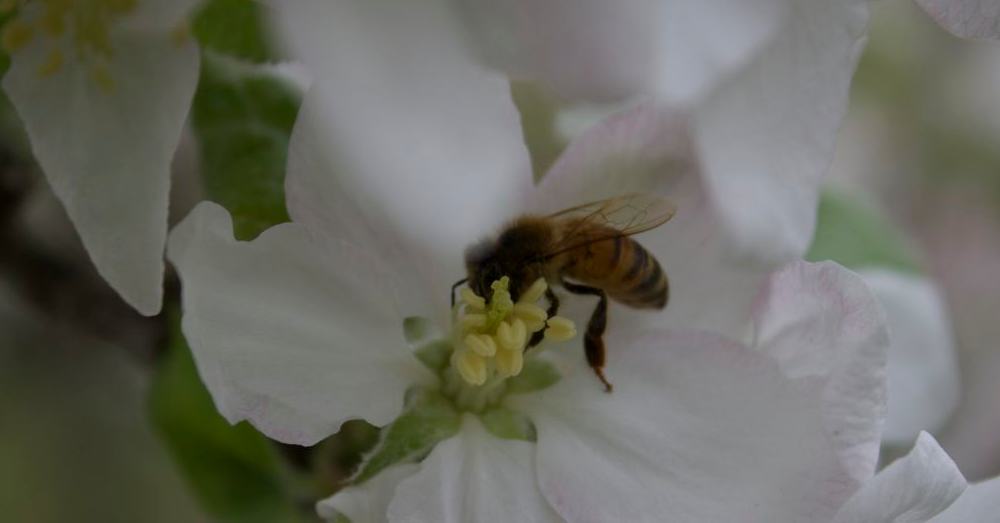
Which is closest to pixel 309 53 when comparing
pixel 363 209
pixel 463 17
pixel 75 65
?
pixel 463 17

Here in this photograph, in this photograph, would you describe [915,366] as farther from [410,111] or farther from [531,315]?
[410,111]

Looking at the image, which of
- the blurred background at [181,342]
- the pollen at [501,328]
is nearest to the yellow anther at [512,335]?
the pollen at [501,328]

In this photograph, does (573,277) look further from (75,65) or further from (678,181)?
(75,65)

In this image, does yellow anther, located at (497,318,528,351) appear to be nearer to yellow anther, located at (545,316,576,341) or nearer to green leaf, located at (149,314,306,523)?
yellow anther, located at (545,316,576,341)

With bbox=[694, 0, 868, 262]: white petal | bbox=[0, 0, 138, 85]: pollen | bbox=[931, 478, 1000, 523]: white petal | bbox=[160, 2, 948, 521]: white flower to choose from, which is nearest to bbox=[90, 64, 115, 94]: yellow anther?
bbox=[0, 0, 138, 85]: pollen

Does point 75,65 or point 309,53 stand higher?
point 309,53

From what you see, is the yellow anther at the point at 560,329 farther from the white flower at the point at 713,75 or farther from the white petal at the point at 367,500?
the white flower at the point at 713,75
